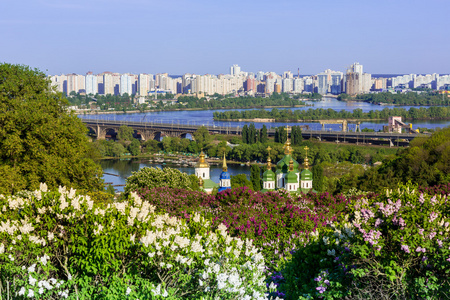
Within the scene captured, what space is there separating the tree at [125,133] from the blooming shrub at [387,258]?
29690 millimetres

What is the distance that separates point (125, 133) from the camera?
109 ft

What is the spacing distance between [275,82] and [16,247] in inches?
4283

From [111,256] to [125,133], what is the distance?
3021 centimetres

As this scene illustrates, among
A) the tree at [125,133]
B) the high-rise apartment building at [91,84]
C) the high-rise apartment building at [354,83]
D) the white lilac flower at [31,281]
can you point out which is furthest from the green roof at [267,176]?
the high-rise apartment building at [91,84]

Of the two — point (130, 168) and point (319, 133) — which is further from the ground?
point (319, 133)

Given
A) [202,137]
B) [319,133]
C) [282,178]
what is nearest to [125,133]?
[202,137]

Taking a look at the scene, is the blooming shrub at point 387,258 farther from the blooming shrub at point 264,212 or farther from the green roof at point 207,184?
the green roof at point 207,184

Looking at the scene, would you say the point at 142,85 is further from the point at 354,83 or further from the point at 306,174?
the point at 306,174

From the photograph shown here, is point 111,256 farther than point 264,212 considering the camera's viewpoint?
No

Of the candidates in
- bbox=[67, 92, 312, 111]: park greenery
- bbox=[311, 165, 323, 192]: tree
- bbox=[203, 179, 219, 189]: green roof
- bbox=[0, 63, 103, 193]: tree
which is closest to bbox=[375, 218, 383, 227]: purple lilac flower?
bbox=[0, 63, 103, 193]: tree

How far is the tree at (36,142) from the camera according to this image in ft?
22.6

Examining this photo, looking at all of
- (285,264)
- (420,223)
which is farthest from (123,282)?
(420,223)

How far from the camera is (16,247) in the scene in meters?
3.54

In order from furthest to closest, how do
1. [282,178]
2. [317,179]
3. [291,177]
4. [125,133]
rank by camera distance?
1. [125,133]
2. [317,179]
3. [282,178]
4. [291,177]
